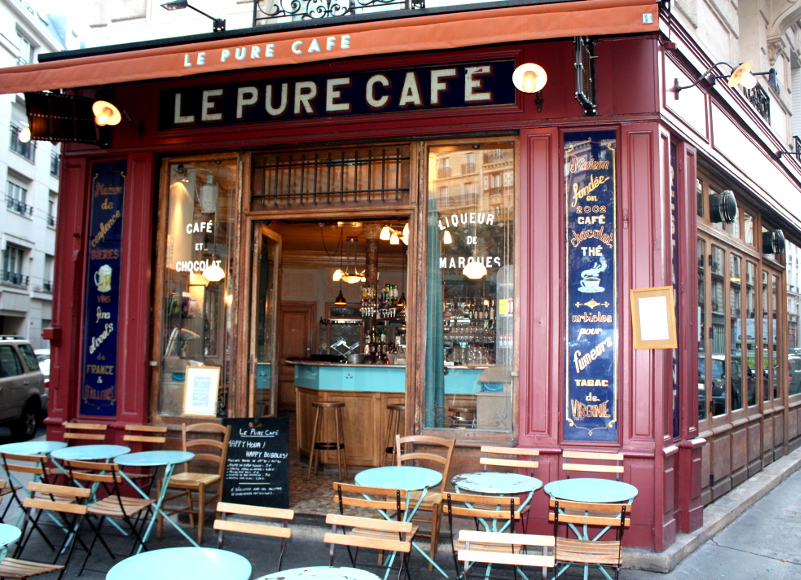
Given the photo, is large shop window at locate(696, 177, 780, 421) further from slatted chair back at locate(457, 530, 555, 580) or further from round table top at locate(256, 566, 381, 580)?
round table top at locate(256, 566, 381, 580)

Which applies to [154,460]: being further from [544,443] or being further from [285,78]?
[285,78]

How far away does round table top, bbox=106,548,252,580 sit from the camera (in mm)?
2863

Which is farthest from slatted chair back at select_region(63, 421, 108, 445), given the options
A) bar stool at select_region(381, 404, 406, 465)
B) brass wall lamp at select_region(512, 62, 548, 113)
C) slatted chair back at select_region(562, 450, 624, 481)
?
brass wall lamp at select_region(512, 62, 548, 113)

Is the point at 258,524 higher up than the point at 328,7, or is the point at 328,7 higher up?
the point at 328,7

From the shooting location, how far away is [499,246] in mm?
5996

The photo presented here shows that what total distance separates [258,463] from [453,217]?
2894 mm

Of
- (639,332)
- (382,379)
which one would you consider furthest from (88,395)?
(639,332)

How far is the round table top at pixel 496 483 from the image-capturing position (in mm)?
4500

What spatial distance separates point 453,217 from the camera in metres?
6.16

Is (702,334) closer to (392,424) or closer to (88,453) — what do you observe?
(392,424)

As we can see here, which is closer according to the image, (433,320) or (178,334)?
(433,320)

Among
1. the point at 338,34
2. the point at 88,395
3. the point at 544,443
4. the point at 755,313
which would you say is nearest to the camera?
the point at 338,34

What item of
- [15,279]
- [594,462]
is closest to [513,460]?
[594,462]

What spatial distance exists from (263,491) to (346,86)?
3.86 metres
